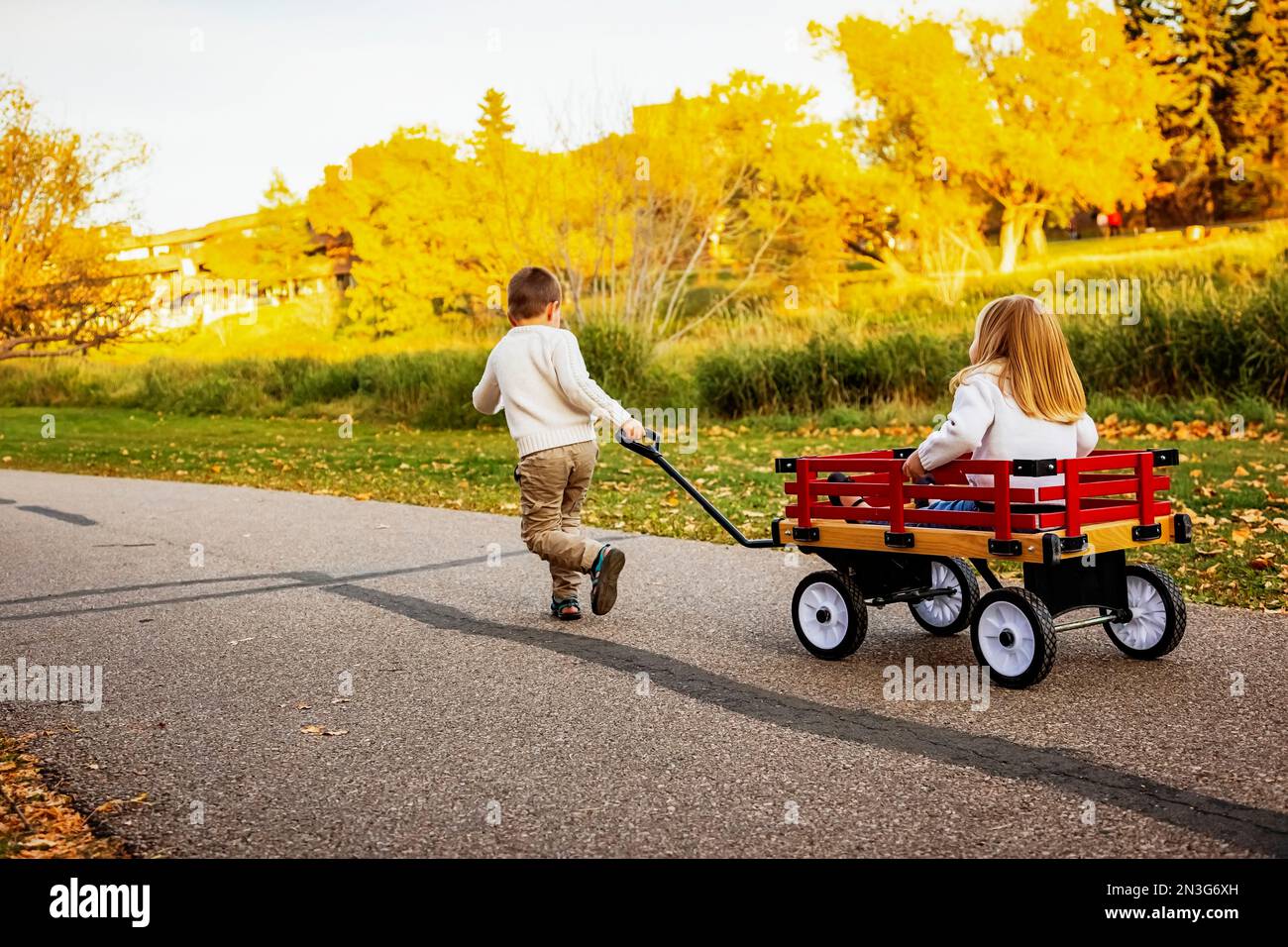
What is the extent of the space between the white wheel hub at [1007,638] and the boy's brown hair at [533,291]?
107 inches

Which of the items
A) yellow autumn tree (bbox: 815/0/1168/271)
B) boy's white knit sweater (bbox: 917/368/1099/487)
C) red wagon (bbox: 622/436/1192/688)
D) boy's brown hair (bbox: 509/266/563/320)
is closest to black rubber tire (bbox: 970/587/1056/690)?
red wagon (bbox: 622/436/1192/688)

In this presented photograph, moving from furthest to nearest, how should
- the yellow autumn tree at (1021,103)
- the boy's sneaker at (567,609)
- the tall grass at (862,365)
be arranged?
1. the yellow autumn tree at (1021,103)
2. the tall grass at (862,365)
3. the boy's sneaker at (567,609)

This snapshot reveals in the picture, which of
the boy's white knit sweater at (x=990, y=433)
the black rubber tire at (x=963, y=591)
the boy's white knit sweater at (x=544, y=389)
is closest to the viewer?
the boy's white knit sweater at (x=990, y=433)

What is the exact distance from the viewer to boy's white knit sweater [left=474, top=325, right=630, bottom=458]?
659 cm

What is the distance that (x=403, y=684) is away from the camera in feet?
18.3

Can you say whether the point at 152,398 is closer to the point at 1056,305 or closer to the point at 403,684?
the point at 1056,305

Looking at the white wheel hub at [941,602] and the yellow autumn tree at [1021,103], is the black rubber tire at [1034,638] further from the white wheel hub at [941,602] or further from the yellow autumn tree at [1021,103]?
the yellow autumn tree at [1021,103]

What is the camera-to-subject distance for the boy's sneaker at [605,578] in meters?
6.49

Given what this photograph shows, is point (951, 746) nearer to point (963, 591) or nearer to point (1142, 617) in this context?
point (1142, 617)

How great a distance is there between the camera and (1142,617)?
5.52 metres

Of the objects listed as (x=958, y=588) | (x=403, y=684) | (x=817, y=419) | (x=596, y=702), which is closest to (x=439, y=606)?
(x=403, y=684)

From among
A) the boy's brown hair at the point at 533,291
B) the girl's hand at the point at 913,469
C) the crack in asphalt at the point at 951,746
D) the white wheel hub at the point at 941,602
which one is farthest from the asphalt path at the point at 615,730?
the boy's brown hair at the point at 533,291
